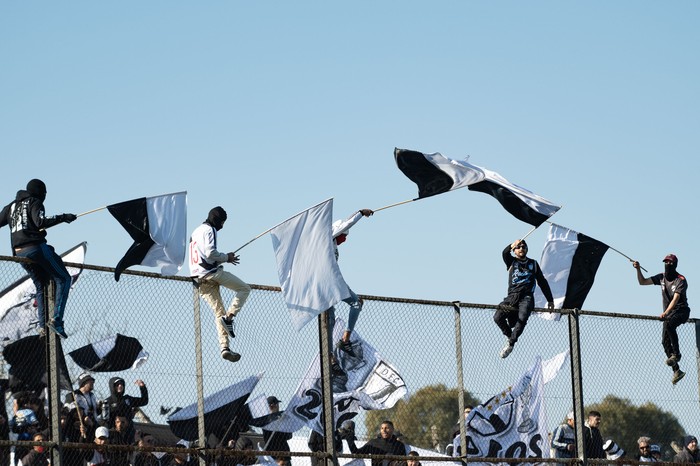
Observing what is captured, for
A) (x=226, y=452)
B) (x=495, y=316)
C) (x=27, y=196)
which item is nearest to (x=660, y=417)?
(x=495, y=316)

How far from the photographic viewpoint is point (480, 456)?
52.4 ft

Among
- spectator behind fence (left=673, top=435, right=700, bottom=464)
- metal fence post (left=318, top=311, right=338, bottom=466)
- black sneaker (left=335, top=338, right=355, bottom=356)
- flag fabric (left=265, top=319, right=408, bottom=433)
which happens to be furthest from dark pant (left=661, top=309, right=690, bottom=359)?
metal fence post (left=318, top=311, right=338, bottom=466)

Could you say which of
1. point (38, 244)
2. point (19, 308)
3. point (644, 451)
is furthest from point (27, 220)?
point (644, 451)

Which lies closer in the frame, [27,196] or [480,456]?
[27,196]

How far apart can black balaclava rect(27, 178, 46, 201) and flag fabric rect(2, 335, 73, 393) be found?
4.72 ft

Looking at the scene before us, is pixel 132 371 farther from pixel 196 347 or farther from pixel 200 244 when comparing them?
pixel 200 244

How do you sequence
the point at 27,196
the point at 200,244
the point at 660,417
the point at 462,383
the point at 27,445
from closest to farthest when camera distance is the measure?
the point at 27,445, the point at 27,196, the point at 200,244, the point at 462,383, the point at 660,417

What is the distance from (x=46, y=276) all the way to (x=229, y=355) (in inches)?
82.0

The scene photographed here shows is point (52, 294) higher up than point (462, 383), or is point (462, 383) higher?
point (52, 294)

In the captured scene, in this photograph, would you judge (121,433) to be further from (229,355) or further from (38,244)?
(38,244)

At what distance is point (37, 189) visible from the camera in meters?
13.6

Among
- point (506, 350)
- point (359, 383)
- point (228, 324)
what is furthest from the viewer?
point (506, 350)

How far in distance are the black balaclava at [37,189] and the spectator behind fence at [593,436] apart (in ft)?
24.3

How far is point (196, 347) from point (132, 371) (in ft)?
2.57
